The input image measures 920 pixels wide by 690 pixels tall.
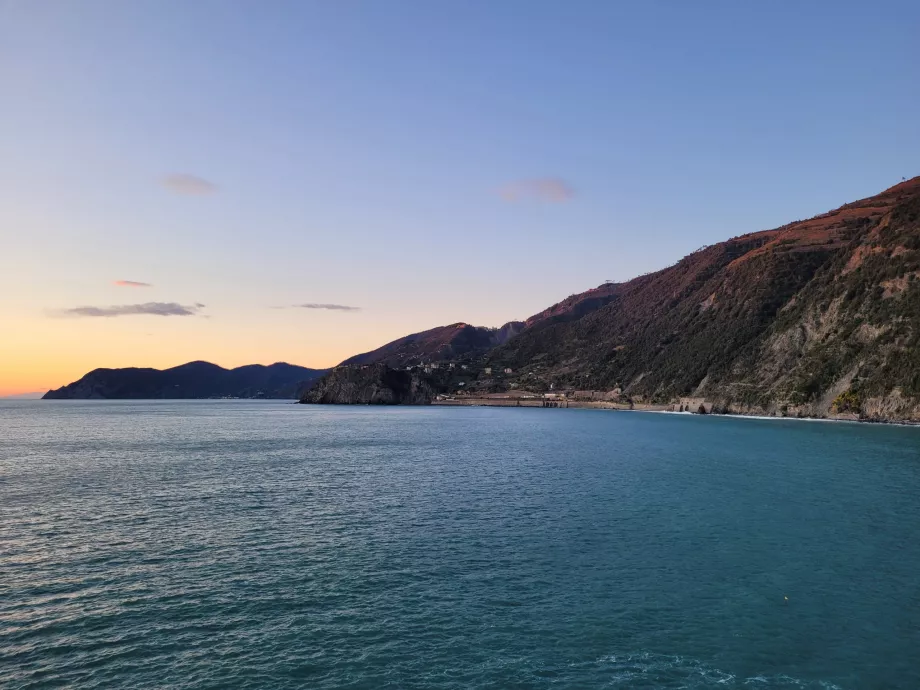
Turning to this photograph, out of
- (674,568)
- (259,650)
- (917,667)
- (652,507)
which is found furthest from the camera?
(652,507)

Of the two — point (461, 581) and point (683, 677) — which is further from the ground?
point (461, 581)

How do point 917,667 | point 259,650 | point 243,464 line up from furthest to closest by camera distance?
1. point 243,464
2. point 259,650
3. point 917,667

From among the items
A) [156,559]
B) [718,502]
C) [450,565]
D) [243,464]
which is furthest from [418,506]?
[243,464]

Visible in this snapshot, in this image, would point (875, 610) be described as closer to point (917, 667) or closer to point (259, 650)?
point (917, 667)

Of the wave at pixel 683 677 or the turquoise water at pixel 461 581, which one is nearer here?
the wave at pixel 683 677

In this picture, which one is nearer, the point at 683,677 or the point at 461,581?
the point at 683,677

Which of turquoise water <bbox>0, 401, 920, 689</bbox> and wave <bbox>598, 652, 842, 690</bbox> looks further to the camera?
turquoise water <bbox>0, 401, 920, 689</bbox>

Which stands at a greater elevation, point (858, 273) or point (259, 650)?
point (858, 273)

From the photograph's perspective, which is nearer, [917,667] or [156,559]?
[917,667]
